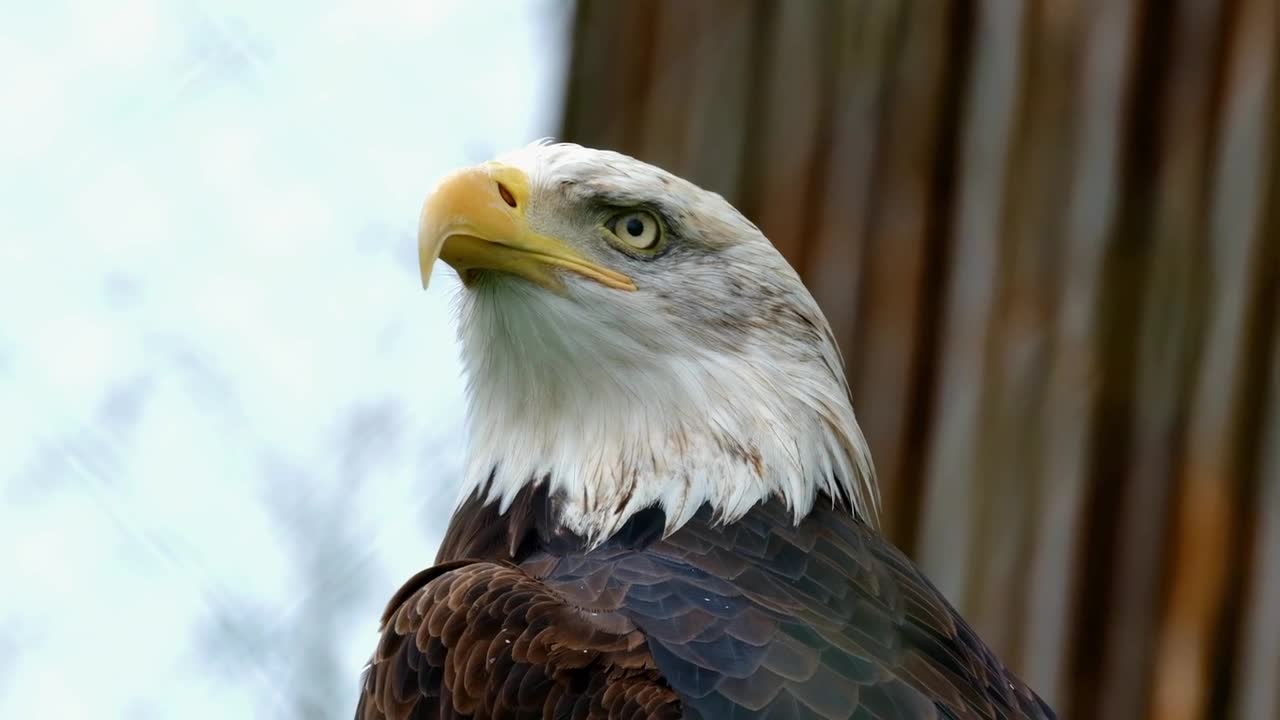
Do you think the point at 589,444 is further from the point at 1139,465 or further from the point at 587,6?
the point at 587,6

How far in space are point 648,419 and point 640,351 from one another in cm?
13

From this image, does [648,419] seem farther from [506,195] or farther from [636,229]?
[506,195]

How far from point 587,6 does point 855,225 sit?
0.99 metres

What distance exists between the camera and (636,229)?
143 inches

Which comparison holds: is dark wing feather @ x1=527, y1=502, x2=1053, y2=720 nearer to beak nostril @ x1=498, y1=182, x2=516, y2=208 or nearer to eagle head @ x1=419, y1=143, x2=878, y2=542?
eagle head @ x1=419, y1=143, x2=878, y2=542

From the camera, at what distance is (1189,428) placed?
4.54m

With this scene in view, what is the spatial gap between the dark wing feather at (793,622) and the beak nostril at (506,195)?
66 cm

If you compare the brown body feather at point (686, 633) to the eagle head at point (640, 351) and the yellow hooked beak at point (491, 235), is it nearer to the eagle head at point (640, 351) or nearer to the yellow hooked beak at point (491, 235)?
the eagle head at point (640, 351)

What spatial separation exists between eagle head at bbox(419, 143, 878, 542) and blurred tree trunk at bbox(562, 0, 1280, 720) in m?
1.08

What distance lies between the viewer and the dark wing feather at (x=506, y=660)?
2.88m

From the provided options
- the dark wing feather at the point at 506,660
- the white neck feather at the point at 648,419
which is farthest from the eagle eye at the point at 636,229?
the dark wing feather at the point at 506,660

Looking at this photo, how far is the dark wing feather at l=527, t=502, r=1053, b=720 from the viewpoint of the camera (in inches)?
113

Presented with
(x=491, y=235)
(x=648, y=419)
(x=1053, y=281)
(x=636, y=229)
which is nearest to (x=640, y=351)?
(x=648, y=419)

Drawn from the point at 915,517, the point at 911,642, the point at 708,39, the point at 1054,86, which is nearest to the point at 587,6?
the point at 708,39
